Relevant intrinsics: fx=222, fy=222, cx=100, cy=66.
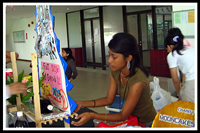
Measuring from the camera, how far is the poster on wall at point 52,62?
5.55ft

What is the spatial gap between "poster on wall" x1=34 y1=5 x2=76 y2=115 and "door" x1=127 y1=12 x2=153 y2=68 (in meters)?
7.20

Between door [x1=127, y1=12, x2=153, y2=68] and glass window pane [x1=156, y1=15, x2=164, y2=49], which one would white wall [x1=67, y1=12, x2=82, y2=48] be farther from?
glass window pane [x1=156, y1=15, x2=164, y2=49]

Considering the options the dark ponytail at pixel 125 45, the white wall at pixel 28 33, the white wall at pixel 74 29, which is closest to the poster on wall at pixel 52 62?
the dark ponytail at pixel 125 45

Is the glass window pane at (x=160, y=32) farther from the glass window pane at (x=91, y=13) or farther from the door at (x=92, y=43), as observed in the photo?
the glass window pane at (x=91, y=13)

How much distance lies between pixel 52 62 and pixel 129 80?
2.14 feet

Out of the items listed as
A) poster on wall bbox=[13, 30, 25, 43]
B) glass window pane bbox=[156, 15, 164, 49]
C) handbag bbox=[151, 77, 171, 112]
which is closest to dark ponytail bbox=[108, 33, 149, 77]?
handbag bbox=[151, 77, 171, 112]

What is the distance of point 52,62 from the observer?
1814mm

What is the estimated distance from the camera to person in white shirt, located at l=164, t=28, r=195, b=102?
2.53 metres

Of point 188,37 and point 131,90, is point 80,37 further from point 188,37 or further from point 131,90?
point 131,90

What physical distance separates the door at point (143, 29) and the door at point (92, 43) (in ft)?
7.10

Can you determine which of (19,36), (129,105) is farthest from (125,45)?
(19,36)

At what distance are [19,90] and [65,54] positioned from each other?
126 inches

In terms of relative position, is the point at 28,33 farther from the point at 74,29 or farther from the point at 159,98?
the point at 159,98

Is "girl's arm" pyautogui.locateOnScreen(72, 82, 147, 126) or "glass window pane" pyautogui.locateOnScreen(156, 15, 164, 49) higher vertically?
"glass window pane" pyautogui.locateOnScreen(156, 15, 164, 49)
